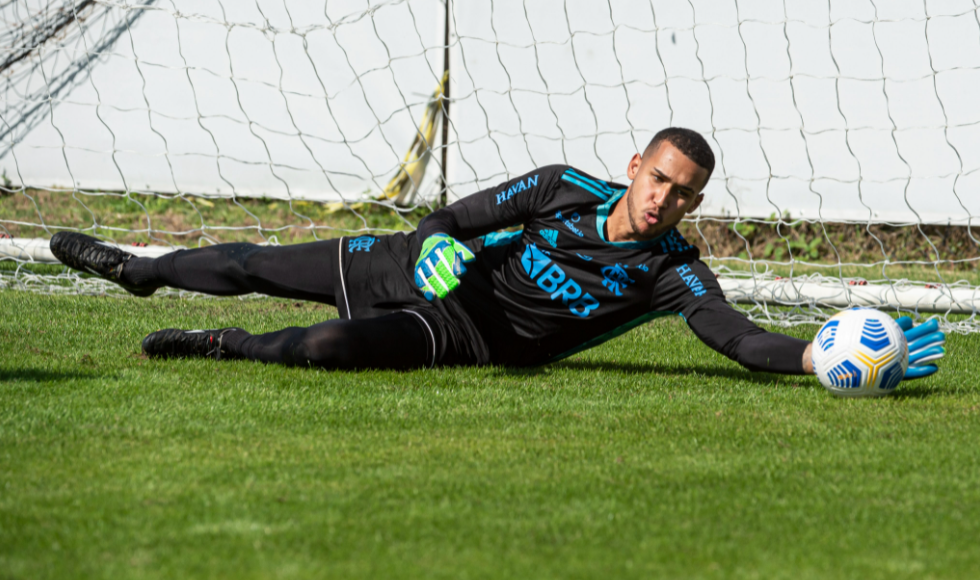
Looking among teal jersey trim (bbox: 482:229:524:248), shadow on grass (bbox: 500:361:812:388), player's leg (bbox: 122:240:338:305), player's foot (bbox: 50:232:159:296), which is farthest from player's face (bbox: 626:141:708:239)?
player's foot (bbox: 50:232:159:296)

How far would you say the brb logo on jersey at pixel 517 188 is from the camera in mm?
4184

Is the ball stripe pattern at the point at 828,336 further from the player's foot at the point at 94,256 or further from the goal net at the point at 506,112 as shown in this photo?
the goal net at the point at 506,112

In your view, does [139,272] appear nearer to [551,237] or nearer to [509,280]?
[509,280]

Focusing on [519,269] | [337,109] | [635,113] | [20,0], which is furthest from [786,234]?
[20,0]

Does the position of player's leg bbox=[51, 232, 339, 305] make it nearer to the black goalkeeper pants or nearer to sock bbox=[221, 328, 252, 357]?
the black goalkeeper pants

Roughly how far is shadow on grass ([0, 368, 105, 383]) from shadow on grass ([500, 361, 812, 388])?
177 cm

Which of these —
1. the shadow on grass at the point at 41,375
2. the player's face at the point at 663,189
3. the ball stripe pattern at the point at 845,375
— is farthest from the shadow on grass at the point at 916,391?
the shadow on grass at the point at 41,375

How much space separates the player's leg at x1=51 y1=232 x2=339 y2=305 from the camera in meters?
4.39

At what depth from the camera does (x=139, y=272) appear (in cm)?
459

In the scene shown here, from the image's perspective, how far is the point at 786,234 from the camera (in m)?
9.98

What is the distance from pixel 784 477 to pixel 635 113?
6776 mm

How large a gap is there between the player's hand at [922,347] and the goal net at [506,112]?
3305 millimetres

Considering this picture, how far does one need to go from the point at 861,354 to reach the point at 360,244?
2.29 m

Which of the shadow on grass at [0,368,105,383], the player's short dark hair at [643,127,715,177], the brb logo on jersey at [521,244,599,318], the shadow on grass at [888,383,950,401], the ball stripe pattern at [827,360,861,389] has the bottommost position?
the shadow on grass at [888,383,950,401]
